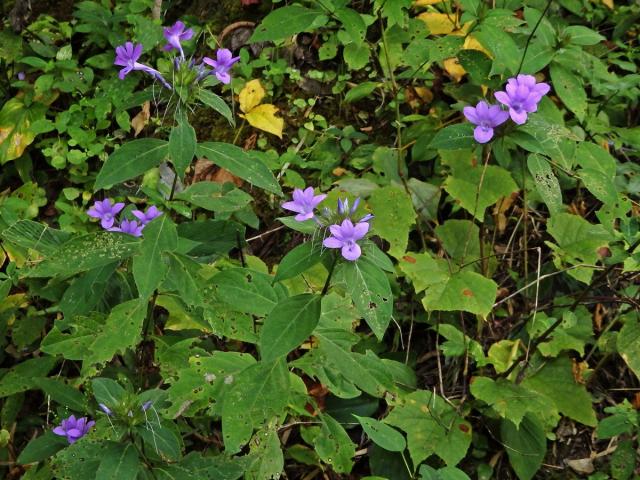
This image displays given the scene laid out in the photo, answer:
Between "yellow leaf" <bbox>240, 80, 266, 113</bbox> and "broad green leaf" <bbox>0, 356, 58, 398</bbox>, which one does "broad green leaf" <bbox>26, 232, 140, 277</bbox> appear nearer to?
"broad green leaf" <bbox>0, 356, 58, 398</bbox>

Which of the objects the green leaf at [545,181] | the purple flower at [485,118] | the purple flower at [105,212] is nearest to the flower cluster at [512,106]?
the purple flower at [485,118]

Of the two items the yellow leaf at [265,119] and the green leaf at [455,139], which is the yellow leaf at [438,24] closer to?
the yellow leaf at [265,119]

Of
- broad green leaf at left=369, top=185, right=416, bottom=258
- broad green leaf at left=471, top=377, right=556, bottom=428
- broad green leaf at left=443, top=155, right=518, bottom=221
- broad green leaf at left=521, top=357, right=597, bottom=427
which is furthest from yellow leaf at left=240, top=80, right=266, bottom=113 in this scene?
broad green leaf at left=521, top=357, right=597, bottom=427

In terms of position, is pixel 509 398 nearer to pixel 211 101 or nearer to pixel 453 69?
pixel 211 101

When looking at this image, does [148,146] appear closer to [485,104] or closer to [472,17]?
A: [485,104]

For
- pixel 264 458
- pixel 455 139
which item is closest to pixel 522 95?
pixel 455 139
